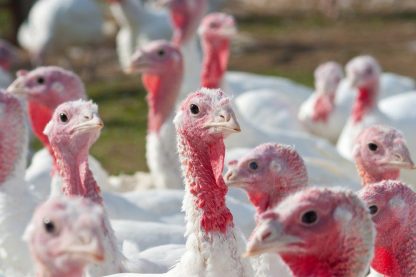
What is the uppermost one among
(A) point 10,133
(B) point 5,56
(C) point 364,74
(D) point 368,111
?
(B) point 5,56

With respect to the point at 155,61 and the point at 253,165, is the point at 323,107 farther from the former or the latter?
the point at 253,165

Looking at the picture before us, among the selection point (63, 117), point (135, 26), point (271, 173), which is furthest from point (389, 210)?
point (135, 26)

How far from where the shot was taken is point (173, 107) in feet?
23.2

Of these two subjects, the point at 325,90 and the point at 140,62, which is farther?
the point at 325,90

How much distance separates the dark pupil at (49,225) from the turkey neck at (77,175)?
1598mm

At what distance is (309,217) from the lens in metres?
3.46

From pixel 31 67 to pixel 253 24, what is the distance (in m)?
3.82

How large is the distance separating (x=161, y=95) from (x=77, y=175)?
2.08m

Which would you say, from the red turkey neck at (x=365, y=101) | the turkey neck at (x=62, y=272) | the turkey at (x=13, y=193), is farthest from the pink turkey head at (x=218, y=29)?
the turkey neck at (x=62, y=272)

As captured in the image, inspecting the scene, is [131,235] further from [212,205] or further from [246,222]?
[212,205]

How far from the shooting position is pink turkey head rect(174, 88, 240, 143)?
4469 millimetres

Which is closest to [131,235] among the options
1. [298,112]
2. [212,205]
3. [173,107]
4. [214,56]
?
[212,205]

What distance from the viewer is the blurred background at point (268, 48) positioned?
1111cm

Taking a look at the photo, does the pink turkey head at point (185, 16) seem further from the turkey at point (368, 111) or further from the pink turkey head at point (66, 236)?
the pink turkey head at point (66, 236)
